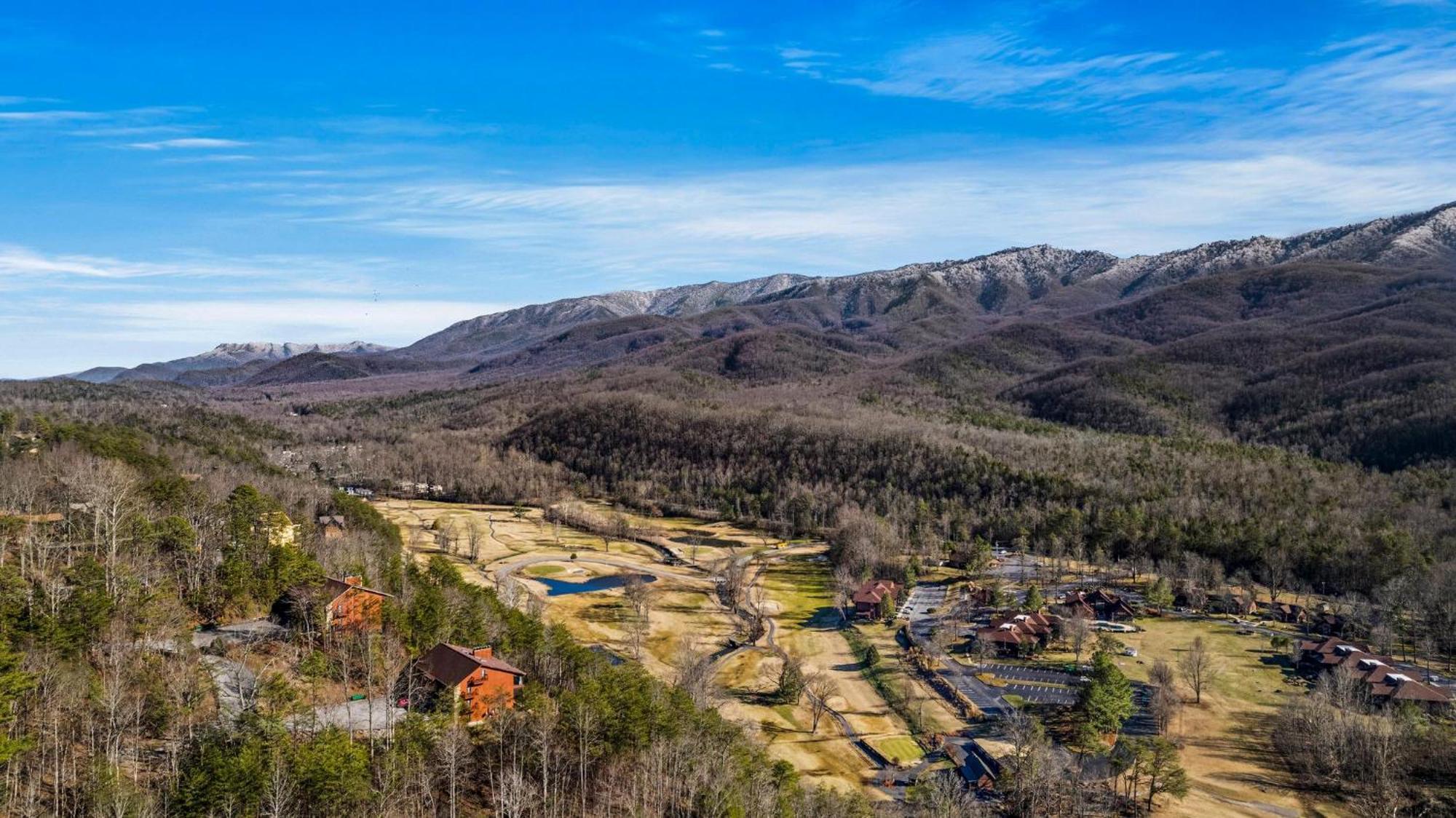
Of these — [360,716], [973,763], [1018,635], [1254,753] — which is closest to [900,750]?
[973,763]

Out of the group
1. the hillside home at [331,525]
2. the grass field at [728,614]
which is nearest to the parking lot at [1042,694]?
the grass field at [728,614]

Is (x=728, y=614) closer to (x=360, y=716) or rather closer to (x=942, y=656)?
(x=942, y=656)

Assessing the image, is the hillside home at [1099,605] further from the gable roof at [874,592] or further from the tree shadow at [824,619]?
the tree shadow at [824,619]

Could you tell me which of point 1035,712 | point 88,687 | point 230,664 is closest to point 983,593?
point 1035,712

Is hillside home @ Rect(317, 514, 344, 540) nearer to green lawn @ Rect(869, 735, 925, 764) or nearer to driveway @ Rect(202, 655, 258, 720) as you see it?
driveway @ Rect(202, 655, 258, 720)

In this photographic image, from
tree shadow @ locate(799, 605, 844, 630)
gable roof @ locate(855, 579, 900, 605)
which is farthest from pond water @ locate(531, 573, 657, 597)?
gable roof @ locate(855, 579, 900, 605)

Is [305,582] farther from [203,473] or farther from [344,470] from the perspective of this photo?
[344,470]
